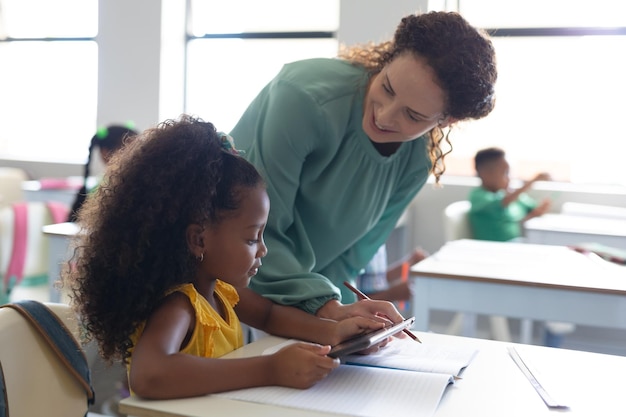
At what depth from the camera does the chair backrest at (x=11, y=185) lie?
508cm

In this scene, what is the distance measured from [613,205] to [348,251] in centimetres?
294

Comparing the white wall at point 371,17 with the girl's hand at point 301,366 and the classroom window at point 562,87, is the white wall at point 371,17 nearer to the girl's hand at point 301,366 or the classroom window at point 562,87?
the classroom window at point 562,87

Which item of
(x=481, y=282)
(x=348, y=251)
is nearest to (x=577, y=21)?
(x=481, y=282)

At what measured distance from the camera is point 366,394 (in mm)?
989

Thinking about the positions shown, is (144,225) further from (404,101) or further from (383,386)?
(404,101)

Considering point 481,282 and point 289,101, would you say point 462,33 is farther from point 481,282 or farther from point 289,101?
point 481,282

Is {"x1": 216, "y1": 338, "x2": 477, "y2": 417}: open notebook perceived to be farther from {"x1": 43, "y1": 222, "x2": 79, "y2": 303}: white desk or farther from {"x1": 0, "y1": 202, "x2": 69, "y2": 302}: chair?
{"x1": 0, "y1": 202, "x2": 69, "y2": 302}: chair

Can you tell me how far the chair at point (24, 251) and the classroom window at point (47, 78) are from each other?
2.27 meters

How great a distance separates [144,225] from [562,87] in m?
3.54

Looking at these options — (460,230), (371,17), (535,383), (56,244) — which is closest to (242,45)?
(371,17)

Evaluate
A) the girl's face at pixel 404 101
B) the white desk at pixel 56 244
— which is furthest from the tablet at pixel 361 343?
the white desk at pixel 56 244

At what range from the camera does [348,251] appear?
1534 mm

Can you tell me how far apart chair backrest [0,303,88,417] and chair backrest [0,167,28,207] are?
4.13m

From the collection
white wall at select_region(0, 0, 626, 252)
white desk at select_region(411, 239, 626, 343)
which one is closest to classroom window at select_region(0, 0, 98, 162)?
white wall at select_region(0, 0, 626, 252)
